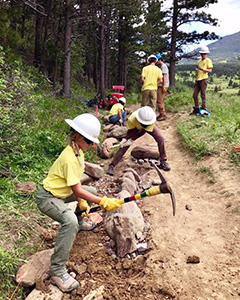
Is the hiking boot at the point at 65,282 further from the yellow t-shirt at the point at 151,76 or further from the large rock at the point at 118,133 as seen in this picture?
the yellow t-shirt at the point at 151,76

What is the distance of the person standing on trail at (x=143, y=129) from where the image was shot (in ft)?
14.9

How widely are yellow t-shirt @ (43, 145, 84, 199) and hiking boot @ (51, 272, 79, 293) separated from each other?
781mm

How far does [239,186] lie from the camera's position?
13.0 feet

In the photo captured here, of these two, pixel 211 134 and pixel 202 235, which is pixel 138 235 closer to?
pixel 202 235

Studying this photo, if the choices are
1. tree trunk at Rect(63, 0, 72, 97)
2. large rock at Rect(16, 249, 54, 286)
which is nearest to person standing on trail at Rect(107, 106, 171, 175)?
large rock at Rect(16, 249, 54, 286)

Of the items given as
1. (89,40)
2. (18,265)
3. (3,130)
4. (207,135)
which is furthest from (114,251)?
(89,40)

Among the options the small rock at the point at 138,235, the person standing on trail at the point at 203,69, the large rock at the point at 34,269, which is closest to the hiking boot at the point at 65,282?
the large rock at the point at 34,269

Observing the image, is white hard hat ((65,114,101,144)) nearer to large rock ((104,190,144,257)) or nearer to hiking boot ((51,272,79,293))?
large rock ((104,190,144,257))

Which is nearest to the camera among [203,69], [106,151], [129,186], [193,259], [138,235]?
[193,259]

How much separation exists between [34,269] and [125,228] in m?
1.07

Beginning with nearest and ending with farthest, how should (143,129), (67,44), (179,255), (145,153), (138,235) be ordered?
(179,255), (138,235), (143,129), (145,153), (67,44)

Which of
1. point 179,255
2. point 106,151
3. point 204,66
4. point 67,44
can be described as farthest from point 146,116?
point 67,44

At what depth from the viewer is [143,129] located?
4840 mm

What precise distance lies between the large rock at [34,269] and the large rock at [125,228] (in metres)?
0.79
